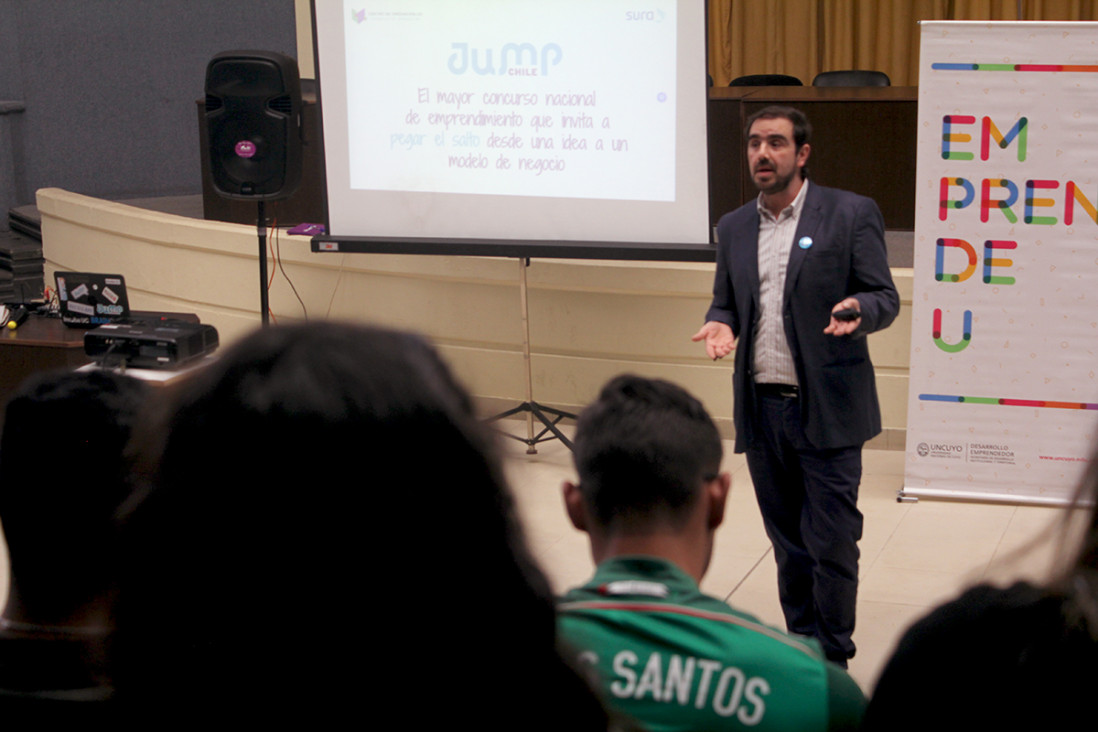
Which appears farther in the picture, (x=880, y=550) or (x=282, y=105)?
(x=282, y=105)

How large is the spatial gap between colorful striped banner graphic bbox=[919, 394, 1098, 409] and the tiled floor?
1.18 ft

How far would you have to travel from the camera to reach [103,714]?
2.06ft

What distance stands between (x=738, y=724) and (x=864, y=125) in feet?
14.5

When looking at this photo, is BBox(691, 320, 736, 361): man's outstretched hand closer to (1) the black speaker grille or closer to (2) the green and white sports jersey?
(2) the green and white sports jersey

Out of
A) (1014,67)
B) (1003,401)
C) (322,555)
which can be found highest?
(1014,67)

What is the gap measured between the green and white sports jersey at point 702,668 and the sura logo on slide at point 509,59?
3418mm

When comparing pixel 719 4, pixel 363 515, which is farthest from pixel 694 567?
pixel 719 4

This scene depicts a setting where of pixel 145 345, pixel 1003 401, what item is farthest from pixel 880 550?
pixel 145 345

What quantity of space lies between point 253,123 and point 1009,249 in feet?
9.75

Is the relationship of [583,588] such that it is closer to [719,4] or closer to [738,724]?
[738,724]

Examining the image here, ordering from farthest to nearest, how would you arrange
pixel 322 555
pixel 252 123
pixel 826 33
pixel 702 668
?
pixel 826 33
pixel 252 123
pixel 702 668
pixel 322 555

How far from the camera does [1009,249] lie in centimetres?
382

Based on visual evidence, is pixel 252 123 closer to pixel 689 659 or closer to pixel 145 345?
pixel 145 345

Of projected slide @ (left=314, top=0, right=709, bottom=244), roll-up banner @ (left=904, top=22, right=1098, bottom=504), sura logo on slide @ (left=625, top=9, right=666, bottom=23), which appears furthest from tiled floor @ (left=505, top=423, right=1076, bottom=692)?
sura logo on slide @ (left=625, top=9, right=666, bottom=23)
